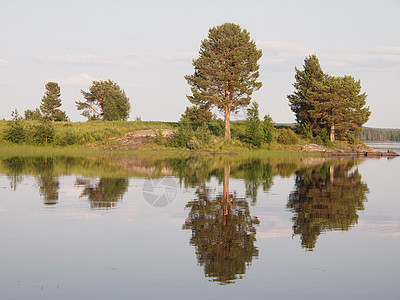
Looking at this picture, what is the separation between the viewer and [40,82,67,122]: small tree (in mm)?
109375

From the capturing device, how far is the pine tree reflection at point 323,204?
46.8 feet

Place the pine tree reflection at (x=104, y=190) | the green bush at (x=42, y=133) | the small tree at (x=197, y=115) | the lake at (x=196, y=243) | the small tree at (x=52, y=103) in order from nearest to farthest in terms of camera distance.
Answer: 1. the lake at (x=196, y=243)
2. the pine tree reflection at (x=104, y=190)
3. the green bush at (x=42, y=133)
4. the small tree at (x=197, y=115)
5. the small tree at (x=52, y=103)

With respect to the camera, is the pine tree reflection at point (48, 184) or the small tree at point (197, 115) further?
the small tree at point (197, 115)

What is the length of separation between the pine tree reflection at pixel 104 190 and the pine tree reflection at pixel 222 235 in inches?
131

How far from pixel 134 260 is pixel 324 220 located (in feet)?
24.6

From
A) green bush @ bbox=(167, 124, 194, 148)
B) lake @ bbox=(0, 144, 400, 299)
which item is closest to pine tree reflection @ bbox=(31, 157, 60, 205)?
lake @ bbox=(0, 144, 400, 299)

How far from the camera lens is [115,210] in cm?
1689

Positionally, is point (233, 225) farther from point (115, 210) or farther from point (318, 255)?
point (115, 210)

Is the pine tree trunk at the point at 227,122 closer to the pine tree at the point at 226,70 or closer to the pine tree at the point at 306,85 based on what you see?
the pine tree at the point at 226,70

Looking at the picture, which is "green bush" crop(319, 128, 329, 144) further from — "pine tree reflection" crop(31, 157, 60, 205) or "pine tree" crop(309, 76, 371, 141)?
"pine tree reflection" crop(31, 157, 60, 205)

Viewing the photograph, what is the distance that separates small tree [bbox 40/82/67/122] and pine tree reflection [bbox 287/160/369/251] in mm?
89795

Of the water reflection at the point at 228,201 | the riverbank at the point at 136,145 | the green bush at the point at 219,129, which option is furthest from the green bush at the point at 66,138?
the water reflection at the point at 228,201

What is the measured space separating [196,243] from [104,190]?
1115cm

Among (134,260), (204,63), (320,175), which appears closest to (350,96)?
(204,63)
